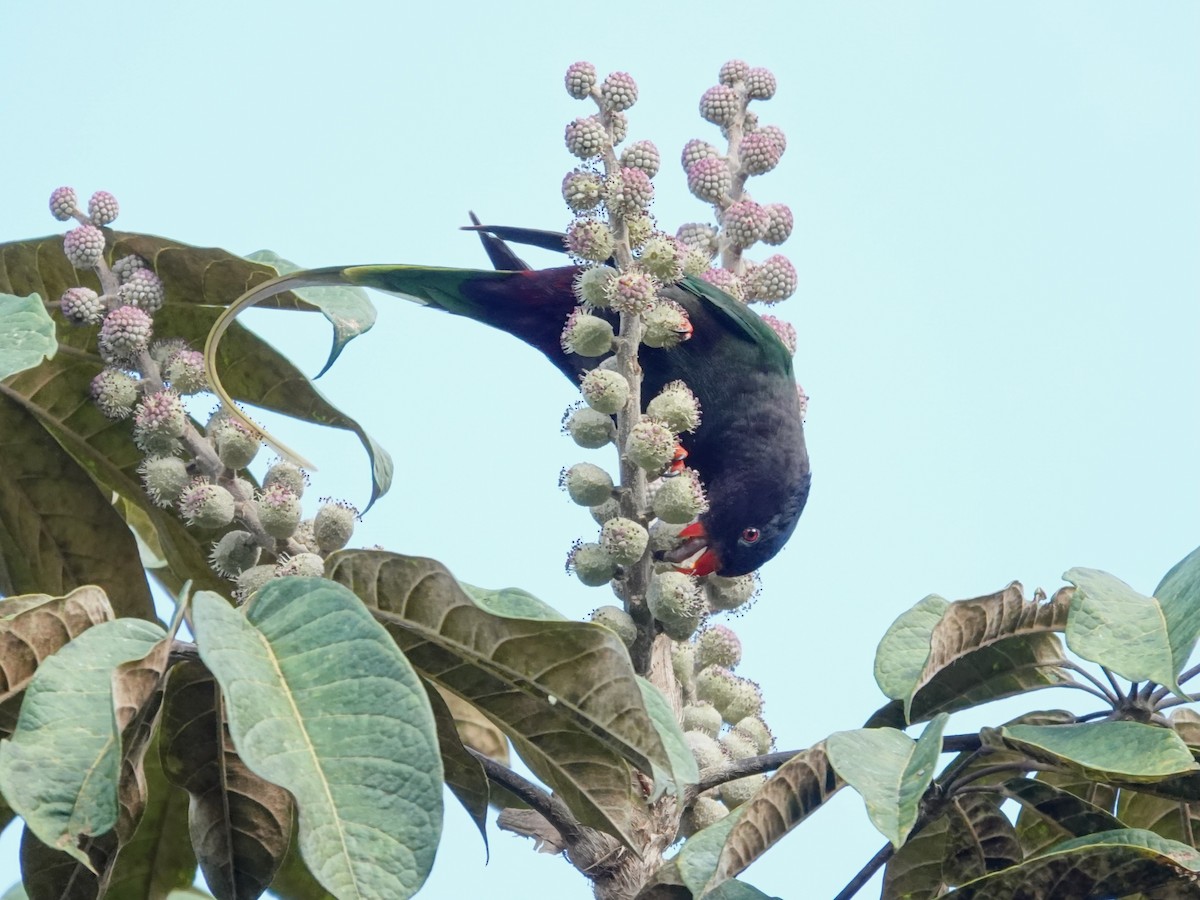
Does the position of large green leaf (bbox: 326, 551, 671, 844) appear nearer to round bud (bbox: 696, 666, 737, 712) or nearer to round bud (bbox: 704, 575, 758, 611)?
round bud (bbox: 696, 666, 737, 712)

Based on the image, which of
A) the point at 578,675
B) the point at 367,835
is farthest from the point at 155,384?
the point at 367,835

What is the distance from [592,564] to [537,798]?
0.34 m

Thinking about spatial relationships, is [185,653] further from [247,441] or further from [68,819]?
[247,441]

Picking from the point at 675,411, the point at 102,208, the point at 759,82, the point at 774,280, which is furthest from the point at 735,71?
the point at 102,208

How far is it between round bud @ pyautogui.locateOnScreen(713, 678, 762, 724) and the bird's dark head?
1.00ft

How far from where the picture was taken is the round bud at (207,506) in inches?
67.1

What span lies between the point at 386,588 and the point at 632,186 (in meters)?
0.73

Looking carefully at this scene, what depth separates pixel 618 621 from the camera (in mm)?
1729

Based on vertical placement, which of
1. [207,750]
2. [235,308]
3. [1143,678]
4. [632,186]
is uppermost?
[632,186]

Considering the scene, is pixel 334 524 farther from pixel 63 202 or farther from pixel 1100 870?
pixel 1100 870

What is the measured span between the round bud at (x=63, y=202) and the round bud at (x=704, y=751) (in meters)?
1.06

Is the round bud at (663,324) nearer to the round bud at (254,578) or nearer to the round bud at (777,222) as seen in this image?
the round bud at (777,222)

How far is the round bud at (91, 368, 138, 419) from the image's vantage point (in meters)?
1.79

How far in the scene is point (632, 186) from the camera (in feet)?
6.03
